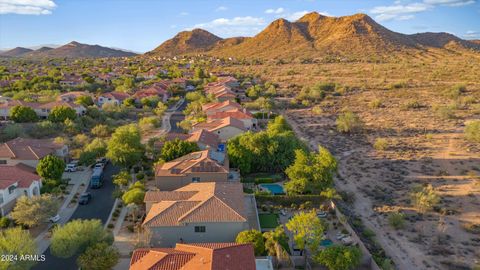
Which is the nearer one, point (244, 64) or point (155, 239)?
point (155, 239)

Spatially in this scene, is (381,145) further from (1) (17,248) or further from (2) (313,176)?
(1) (17,248)

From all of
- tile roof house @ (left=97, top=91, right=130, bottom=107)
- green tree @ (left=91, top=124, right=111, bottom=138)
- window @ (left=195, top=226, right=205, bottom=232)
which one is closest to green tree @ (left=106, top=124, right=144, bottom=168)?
green tree @ (left=91, top=124, right=111, bottom=138)

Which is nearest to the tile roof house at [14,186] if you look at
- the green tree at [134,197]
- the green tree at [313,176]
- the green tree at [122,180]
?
the green tree at [122,180]

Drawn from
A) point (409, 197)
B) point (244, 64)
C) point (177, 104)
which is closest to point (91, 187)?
point (409, 197)

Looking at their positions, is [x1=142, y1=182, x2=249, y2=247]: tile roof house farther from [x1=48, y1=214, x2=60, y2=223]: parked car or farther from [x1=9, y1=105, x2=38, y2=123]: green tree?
[x1=9, y1=105, x2=38, y2=123]: green tree

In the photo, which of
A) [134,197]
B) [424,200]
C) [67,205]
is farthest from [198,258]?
[424,200]

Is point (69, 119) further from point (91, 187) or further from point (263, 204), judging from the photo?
point (263, 204)
